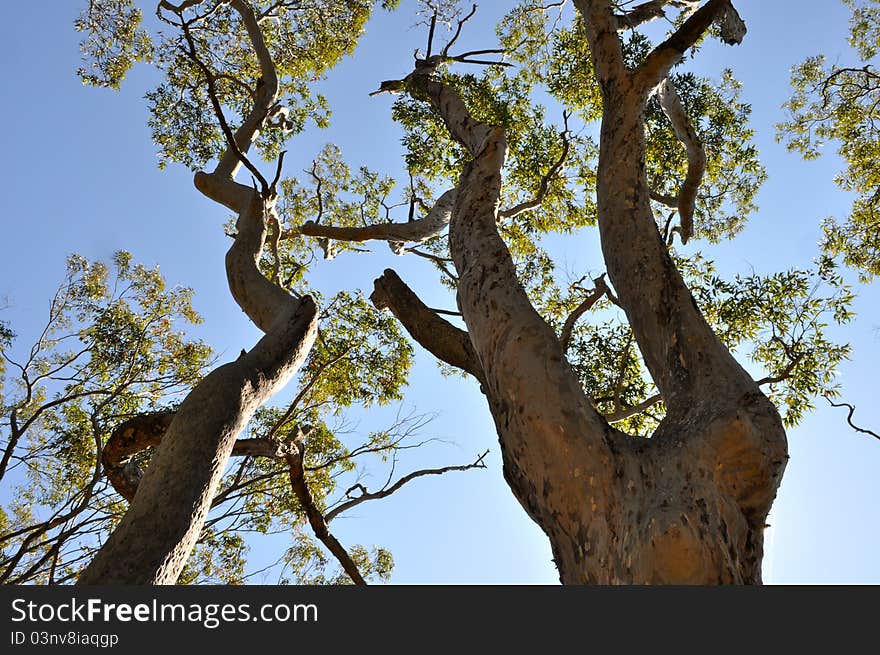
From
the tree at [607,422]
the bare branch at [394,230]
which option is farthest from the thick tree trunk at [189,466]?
the bare branch at [394,230]

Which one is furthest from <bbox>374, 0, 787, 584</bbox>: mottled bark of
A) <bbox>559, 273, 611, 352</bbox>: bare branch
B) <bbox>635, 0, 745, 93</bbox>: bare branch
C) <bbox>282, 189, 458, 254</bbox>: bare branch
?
<bbox>282, 189, 458, 254</bbox>: bare branch

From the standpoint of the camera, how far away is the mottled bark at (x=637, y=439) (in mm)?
2191

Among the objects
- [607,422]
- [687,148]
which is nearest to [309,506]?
[607,422]

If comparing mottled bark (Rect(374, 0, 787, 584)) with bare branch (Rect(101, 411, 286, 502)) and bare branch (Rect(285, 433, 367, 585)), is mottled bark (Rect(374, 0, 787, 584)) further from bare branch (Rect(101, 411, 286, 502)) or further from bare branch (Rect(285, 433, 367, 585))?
bare branch (Rect(285, 433, 367, 585))

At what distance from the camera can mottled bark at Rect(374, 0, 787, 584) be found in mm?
2191

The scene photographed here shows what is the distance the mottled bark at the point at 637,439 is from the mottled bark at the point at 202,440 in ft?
3.95

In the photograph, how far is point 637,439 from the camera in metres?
2.66

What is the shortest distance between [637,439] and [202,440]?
6.52ft

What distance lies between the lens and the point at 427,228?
7309 millimetres

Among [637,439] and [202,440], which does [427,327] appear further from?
[637,439]

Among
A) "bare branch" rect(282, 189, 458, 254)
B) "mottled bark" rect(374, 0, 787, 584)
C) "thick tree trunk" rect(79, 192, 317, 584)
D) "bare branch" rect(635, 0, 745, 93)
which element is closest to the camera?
"mottled bark" rect(374, 0, 787, 584)

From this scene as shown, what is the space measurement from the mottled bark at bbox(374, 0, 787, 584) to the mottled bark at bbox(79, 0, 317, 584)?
1.20 m

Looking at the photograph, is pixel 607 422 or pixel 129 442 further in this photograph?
pixel 129 442

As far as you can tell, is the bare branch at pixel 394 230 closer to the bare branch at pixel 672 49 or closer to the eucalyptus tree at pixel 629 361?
the eucalyptus tree at pixel 629 361
